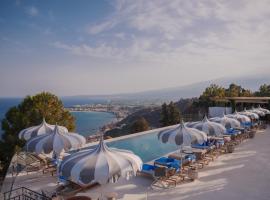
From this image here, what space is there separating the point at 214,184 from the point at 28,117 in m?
13.7

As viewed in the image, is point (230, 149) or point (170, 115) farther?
point (170, 115)

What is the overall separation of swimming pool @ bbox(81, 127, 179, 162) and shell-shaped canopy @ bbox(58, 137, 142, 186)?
26.0 feet

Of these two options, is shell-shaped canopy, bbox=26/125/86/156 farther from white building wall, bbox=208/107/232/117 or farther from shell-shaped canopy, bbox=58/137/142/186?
white building wall, bbox=208/107/232/117

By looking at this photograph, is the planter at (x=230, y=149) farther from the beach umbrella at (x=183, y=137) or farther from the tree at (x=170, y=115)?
the tree at (x=170, y=115)

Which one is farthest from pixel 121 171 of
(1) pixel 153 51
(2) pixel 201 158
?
(1) pixel 153 51

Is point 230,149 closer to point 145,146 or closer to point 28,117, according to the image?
point 145,146

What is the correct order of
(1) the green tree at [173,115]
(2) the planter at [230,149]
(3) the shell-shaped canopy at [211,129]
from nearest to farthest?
(3) the shell-shaped canopy at [211,129] → (2) the planter at [230,149] → (1) the green tree at [173,115]

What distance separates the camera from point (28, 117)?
18422 millimetres

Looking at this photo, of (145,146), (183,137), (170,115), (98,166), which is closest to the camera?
(98,166)

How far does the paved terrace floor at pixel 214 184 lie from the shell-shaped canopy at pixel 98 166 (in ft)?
5.27

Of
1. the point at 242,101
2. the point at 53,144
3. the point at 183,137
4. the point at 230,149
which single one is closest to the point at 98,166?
the point at 53,144

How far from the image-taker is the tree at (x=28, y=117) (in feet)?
57.8

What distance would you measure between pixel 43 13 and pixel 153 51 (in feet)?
32.9

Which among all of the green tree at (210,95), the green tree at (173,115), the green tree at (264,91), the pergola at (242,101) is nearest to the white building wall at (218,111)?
the pergola at (242,101)
